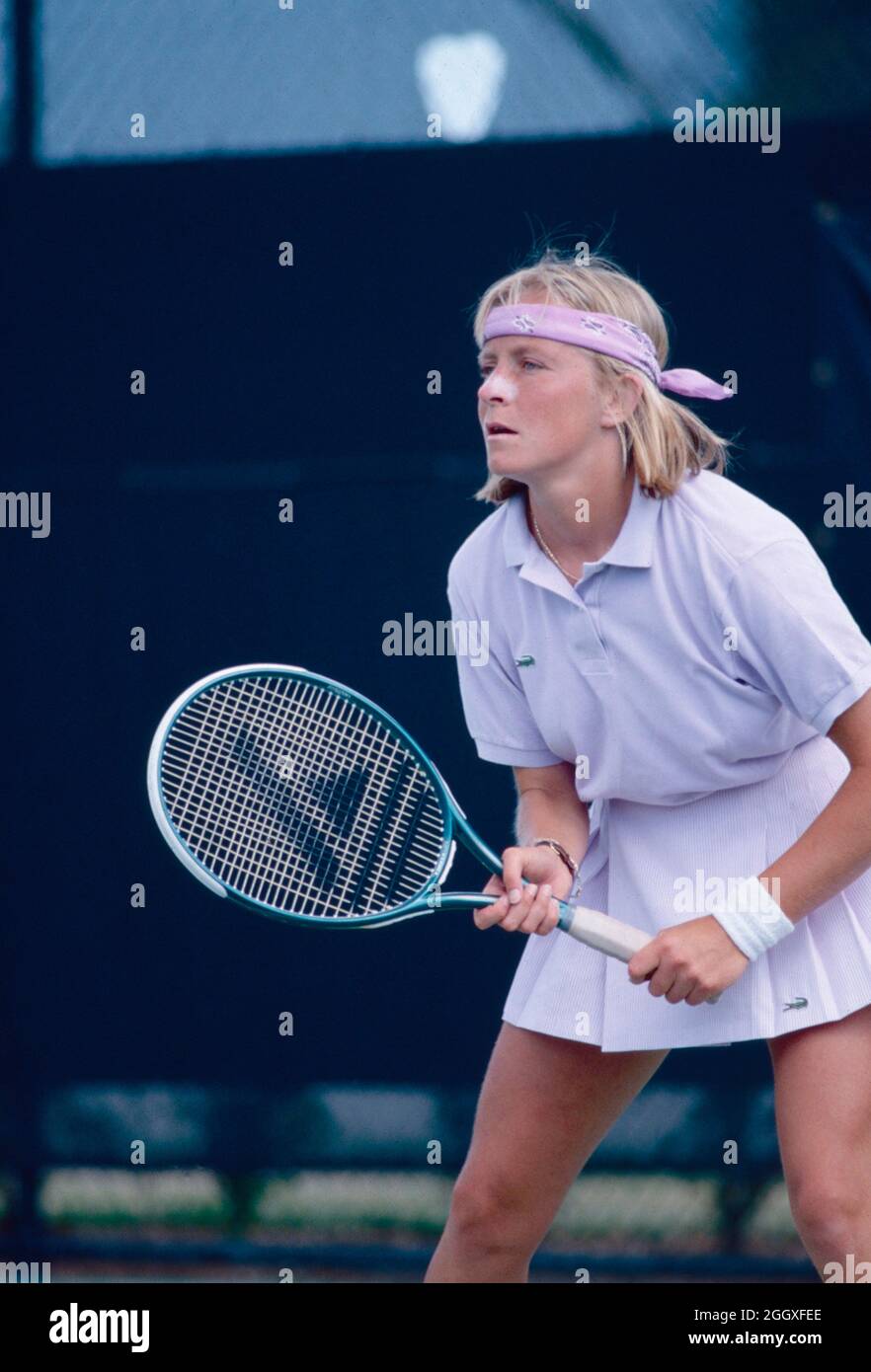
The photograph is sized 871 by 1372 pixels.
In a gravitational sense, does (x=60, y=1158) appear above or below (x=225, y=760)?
below

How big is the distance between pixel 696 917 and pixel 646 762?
0.19 metres

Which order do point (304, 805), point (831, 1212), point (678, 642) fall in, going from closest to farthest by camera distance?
point (831, 1212)
point (678, 642)
point (304, 805)

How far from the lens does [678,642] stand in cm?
223

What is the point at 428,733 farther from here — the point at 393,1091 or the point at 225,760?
the point at 225,760

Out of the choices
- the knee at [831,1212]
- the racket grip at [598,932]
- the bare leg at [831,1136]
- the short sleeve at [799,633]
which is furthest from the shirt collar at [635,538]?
the knee at [831,1212]

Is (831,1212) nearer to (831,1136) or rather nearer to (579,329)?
(831,1136)

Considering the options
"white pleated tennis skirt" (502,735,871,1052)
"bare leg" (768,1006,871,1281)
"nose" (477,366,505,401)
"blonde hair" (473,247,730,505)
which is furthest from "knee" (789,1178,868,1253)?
"nose" (477,366,505,401)

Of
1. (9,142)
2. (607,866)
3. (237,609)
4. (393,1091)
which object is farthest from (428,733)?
(9,142)

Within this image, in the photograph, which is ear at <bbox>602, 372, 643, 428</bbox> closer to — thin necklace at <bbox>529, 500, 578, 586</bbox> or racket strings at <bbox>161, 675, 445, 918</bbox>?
thin necklace at <bbox>529, 500, 578, 586</bbox>

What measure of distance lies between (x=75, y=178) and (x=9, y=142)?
0.13m

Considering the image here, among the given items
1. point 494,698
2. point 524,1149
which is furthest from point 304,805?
point 524,1149

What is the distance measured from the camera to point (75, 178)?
130 inches

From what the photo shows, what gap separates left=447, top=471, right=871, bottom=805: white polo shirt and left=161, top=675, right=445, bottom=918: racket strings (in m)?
0.22

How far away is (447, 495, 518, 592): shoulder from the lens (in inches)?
93.5
